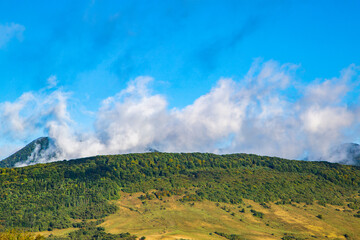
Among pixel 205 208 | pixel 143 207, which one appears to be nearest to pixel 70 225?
pixel 143 207

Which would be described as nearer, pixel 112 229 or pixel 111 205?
pixel 112 229

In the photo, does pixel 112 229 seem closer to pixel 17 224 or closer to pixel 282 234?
pixel 17 224

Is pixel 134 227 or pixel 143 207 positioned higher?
pixel 143 207

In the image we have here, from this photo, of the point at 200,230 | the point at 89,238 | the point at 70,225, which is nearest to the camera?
the point at 89,238

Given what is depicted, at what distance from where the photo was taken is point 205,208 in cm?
19688

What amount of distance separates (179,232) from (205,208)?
1880 inches

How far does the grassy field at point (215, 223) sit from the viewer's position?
156 meters

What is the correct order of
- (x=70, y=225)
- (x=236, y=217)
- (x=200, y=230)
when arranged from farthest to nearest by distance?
1. (x=236, y=217)
2. (x=70, y=225)
3. (x=200, y=230)

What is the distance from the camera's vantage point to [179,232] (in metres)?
152

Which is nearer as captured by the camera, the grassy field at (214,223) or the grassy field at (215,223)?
the grassy field at (215,223)

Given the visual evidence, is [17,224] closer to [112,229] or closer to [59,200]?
[59,200]

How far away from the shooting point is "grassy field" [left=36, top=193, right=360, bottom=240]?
156m

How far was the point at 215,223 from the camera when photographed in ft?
568

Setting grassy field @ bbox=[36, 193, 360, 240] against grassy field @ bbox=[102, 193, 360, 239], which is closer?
grassy field @ bbox=[36, 193, 360, 240]
